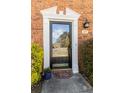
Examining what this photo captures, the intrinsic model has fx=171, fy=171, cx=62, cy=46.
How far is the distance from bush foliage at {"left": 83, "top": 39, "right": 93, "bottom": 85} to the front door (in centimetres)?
67

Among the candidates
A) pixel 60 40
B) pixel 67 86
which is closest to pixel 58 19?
pixel 60 40

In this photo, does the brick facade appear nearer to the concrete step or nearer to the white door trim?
the white door trim

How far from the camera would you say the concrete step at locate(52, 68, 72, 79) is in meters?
6.59

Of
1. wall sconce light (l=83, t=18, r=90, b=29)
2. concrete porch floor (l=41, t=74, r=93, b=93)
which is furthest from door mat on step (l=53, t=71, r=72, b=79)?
wall sconce light (l=83, t=18, r=90, b=29)

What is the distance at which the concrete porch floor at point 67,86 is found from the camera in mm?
5141

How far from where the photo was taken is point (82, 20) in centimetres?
714

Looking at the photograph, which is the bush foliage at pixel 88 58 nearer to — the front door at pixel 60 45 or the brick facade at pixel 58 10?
the brick facade at pixel 58 10

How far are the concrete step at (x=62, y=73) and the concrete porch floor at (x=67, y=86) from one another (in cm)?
28
